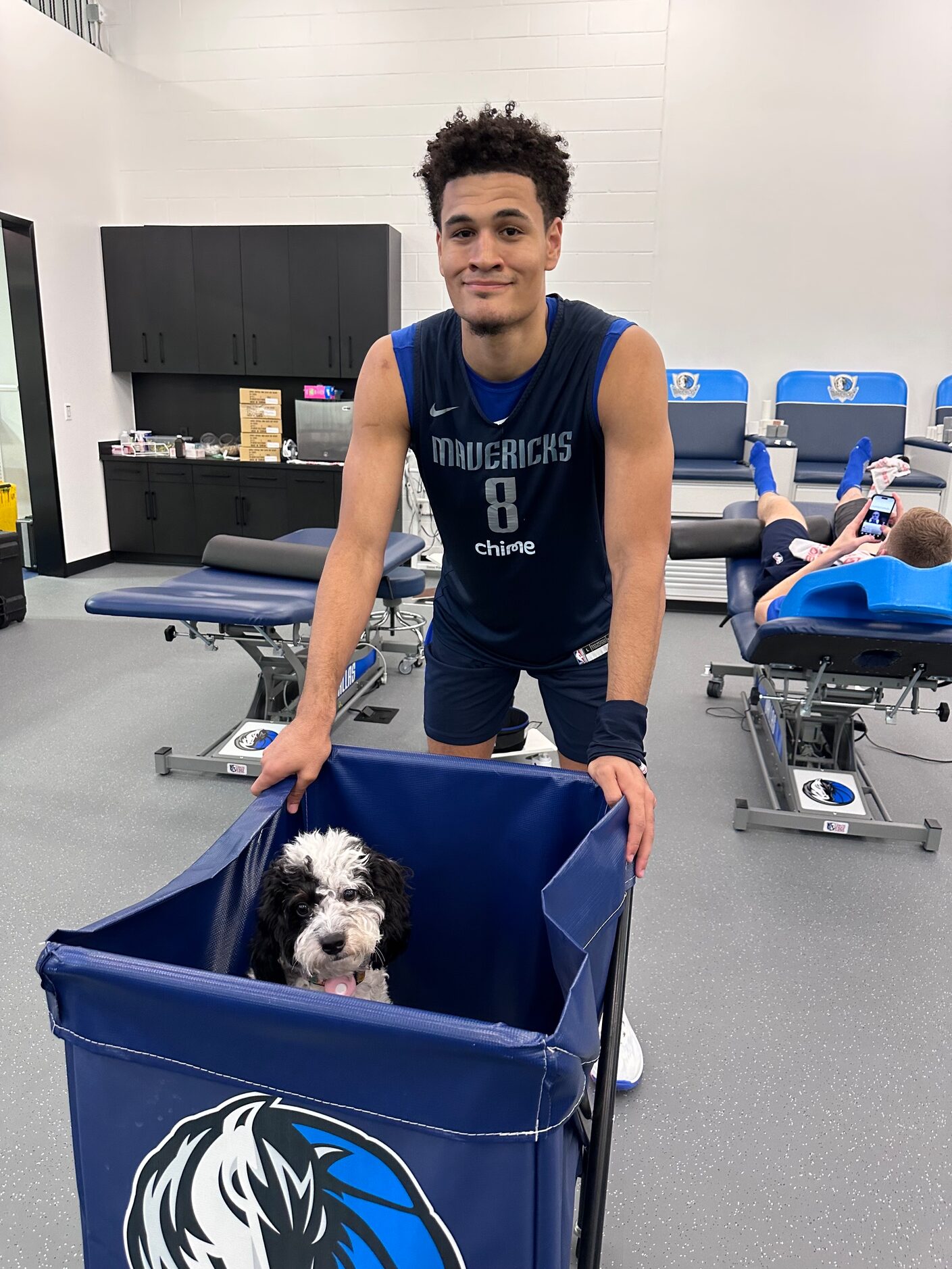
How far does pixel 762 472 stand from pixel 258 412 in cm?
346

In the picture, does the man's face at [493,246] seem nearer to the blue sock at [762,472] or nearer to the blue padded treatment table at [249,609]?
the blue padded treatment table at [249,609]

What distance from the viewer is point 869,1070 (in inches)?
66.8

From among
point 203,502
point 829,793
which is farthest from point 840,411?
point 203,502

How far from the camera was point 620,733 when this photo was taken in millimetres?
1064

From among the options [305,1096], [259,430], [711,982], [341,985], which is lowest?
[711,982]

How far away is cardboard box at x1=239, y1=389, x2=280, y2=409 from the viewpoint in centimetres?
573

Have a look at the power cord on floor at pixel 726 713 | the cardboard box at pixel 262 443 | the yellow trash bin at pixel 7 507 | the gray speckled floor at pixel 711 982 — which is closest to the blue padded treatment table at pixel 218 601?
the gray speckled floor at pixel 711 982

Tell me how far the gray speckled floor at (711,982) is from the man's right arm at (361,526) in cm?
71

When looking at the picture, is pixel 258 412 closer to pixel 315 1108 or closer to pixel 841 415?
pixel 841 415

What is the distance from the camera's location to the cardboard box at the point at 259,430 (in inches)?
227

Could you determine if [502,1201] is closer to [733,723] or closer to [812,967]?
[812,967]

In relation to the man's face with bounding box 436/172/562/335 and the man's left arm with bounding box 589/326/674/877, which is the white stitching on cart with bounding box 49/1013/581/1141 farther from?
the man's face with bounding box 436/172/562/335

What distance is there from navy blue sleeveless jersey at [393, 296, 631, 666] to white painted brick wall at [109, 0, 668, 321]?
477 cm

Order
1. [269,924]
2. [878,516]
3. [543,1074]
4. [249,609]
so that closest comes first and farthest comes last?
[543,1074] → [269,924] → [249,609] → [878,516]
